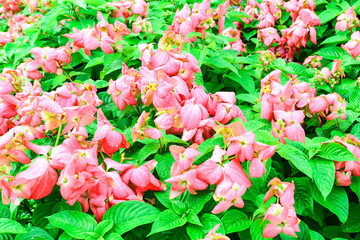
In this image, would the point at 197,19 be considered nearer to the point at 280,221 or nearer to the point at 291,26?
the point at 291,26

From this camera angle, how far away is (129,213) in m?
0.97

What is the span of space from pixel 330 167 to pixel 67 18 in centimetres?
174

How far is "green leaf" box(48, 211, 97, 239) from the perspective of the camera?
0.91 metres

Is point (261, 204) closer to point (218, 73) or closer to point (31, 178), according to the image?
point (31, 178)

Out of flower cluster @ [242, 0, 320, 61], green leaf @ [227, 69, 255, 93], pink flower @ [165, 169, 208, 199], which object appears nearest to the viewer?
pink flower @ [165, 169, 208, 199]

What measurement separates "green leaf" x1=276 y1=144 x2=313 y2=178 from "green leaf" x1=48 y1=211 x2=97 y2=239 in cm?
58

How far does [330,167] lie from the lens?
3.58 ft

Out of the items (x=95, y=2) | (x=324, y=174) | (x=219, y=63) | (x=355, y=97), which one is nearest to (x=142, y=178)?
(x=324, y=174)

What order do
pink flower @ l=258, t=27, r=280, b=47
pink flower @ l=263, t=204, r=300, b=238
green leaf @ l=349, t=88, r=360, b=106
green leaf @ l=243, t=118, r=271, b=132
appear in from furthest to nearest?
1. pink flower @ l=258, t=27, r=280, b=47
2. green leaf @ l=349, t=88, r=360, b=106
3. green leaf @ l=243, t=118, r=271, b=132
4. pink flower @ l=263, t=204, r=300, b=238

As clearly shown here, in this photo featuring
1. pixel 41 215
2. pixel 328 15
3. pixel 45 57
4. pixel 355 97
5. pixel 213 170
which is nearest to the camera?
pixel 213 170

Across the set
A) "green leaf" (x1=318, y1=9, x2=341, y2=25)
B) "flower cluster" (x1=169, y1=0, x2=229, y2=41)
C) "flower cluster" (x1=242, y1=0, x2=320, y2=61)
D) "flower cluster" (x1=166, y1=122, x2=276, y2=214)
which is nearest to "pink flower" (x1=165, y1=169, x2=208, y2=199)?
"flower cluster" (x1=166, y1=122, x2=276, y2=214)

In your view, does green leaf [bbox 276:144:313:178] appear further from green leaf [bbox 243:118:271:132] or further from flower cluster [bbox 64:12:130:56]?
flower cluster [bbox 64:12:130:56]

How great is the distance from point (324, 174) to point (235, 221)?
329mm

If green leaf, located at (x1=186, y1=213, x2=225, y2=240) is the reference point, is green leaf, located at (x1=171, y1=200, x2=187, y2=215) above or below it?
above
